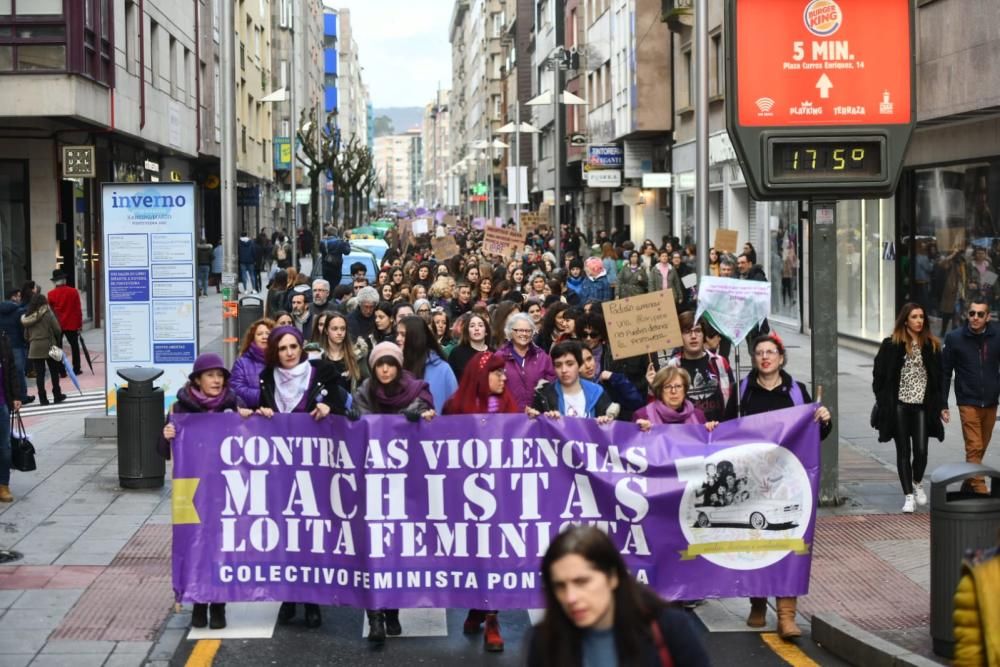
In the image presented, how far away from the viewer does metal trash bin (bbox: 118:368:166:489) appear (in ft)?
45.3

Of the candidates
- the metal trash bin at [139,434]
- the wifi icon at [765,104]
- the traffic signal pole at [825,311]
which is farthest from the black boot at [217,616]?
the wifi icon at [765,104]

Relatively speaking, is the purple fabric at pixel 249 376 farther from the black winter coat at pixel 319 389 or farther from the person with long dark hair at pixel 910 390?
the person with long dark hair at pixel 910 390

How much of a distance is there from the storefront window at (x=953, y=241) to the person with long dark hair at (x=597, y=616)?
18.2 metres

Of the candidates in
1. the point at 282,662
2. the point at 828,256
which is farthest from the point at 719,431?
the point at 828,256

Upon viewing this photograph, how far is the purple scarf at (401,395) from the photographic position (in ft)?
30.2

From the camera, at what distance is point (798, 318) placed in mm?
30734

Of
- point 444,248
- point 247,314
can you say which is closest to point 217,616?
point 247,314

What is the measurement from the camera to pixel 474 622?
9203 millimetres

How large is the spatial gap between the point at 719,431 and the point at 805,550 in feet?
2.79

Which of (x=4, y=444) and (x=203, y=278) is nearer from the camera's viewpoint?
(x=4, y=444)

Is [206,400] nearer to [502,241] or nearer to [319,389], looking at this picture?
[319,389]

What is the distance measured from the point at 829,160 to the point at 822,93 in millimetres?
543

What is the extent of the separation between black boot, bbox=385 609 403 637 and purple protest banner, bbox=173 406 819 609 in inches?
11.6

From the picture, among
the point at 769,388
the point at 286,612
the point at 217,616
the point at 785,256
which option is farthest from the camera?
the point at 785,256
